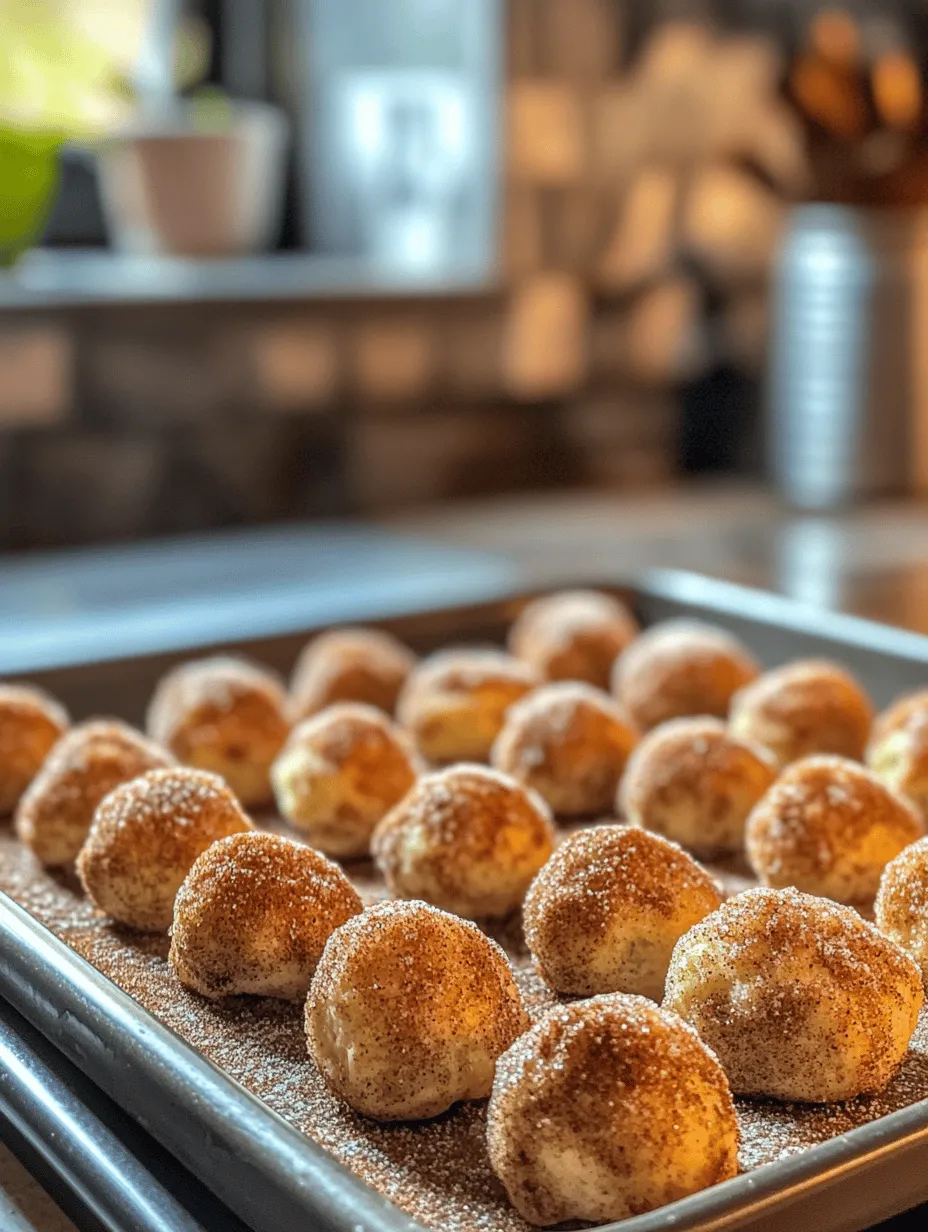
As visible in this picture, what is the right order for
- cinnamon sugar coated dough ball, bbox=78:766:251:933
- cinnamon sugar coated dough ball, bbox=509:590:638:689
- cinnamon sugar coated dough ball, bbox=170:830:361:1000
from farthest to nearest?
1. cinnamon sugar coated dough ball, bbox=509:590:638:689
2. cinnamon sugar coated dough ball, bbox=78:766:251:933
3. cinnamon sugar coated dough ball, bbox=170:830:361:1000

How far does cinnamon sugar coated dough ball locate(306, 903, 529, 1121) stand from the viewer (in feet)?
2.79

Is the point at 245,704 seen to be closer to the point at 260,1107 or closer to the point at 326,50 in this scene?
the point at 260,1107

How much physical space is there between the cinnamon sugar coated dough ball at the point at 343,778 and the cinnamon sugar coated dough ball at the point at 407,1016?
364 millimetres

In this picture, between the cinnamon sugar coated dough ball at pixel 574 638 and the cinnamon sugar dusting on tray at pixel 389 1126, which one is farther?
the cinnamon sugar coated dough ball at pixel 574 638

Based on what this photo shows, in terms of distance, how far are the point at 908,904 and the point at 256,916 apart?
1.24ft

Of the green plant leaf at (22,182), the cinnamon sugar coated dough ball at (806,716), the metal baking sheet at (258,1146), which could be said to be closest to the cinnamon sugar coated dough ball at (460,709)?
the cinnamon sugar coated dough ball at (806,716)

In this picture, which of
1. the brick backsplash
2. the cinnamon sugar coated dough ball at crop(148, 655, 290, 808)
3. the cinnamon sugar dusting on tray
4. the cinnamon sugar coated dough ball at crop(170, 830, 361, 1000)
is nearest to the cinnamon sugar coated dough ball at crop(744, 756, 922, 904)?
the cinnamon sugar dusting on tray

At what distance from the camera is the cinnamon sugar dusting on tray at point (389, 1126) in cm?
80

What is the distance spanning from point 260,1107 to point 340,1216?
89 mm

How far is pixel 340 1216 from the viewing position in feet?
2.20

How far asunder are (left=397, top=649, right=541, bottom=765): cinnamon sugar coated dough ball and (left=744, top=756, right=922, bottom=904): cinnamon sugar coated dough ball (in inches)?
13.1

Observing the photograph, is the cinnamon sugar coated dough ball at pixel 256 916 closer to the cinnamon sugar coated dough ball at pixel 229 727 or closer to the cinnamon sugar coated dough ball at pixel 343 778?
the cinnamon sugar coated dough ball at pixel 343 778

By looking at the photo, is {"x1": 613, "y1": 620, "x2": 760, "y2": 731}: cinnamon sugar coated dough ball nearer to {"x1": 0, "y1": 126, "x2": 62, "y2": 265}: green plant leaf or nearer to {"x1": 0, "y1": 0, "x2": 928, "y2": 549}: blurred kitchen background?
{"x1": 0, "y1": 0, "x2": 928, "y2": 549}: blurred kitchen background

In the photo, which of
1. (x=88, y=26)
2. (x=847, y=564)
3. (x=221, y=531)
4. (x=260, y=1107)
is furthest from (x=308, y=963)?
(x=88, y=26)
